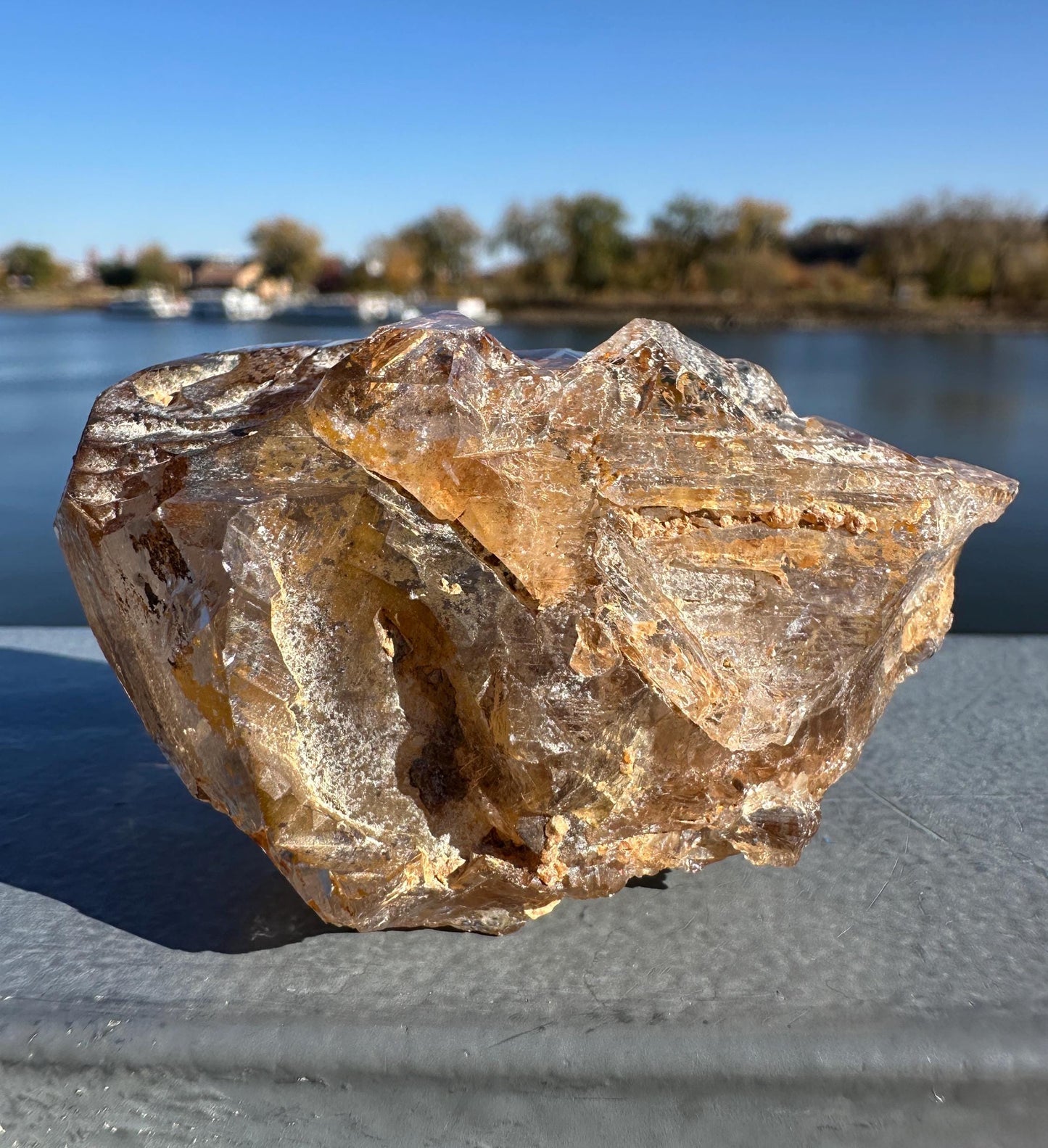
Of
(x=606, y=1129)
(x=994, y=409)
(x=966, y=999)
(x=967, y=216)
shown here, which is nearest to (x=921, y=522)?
(x=966, y=999)

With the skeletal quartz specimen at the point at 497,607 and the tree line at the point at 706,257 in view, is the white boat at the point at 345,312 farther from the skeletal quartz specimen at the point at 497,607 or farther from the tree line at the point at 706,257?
the skeletal quartz specimen at the point at 497,607

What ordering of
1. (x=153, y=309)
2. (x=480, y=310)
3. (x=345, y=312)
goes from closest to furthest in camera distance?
(x=480, y=310)
(x=345, y=312)
(x=153, y=309)

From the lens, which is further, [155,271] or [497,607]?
[155,271]

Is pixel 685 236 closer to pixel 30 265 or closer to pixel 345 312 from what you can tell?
pixel 345 312

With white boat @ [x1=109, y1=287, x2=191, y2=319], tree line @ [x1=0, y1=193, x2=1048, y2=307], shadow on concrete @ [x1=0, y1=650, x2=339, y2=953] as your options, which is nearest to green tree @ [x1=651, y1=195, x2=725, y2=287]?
tree line @ [x1=0, y1=193, x2=1048, y2=307]

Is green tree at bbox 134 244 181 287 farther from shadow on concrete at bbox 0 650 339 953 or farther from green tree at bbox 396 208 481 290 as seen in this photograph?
shadow on concrete at bbox 0 650 339 953

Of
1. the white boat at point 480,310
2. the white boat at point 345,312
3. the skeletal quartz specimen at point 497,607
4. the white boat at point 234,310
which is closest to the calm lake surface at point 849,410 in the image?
the skeletal quartz specimen at point 497,607

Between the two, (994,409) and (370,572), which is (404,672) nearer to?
(370,572)

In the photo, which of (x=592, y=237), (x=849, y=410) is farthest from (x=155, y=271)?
(x=849, y=410)
